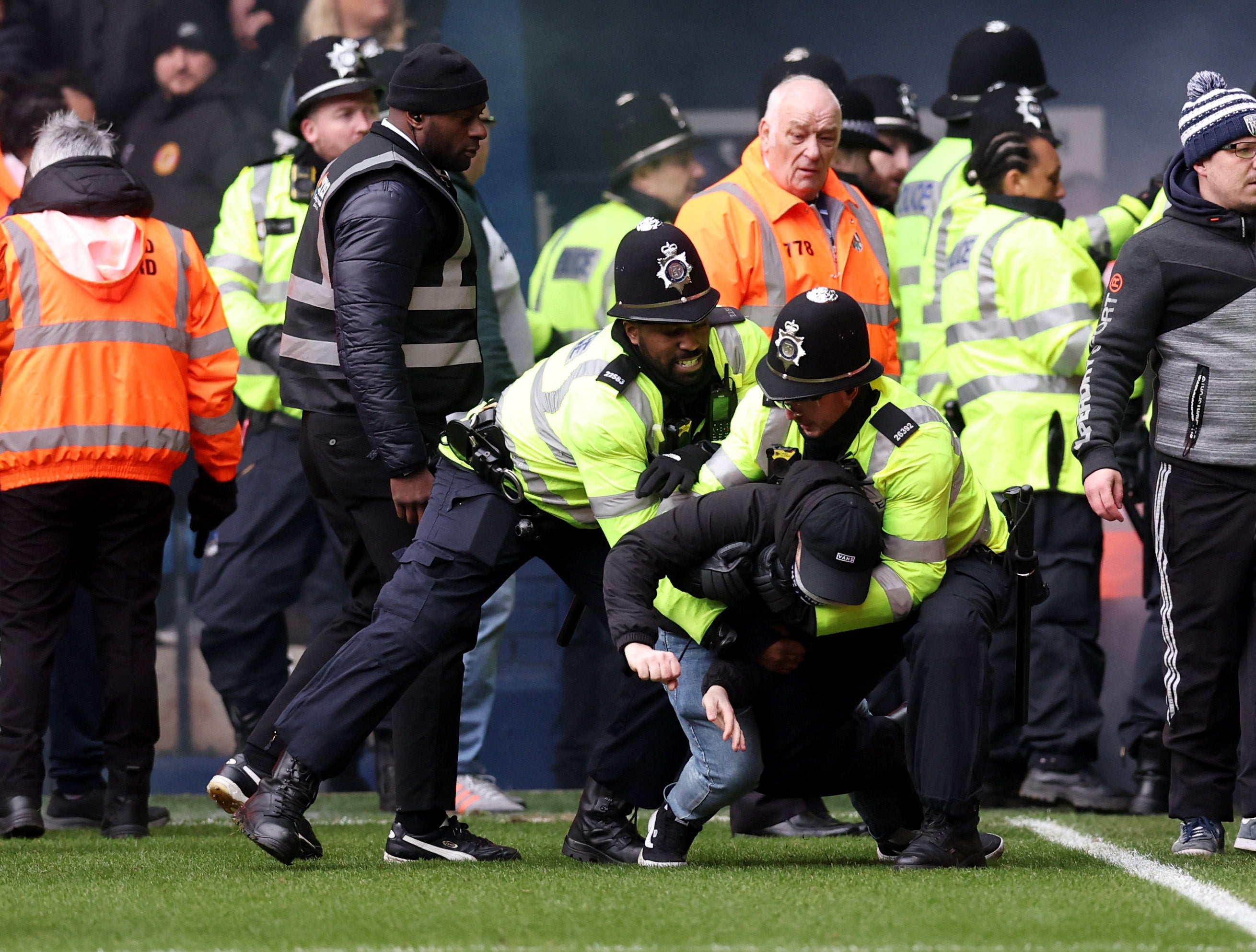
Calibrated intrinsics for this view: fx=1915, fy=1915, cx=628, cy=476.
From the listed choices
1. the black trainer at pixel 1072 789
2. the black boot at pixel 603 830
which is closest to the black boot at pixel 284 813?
the black boot at pixel 603 830

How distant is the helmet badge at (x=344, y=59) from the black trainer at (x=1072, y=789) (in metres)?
3.10

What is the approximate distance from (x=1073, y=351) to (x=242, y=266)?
271 centimetres

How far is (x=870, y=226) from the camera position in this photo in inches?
220

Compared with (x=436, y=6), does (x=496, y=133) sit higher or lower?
lower

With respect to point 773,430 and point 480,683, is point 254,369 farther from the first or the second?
point 773,430

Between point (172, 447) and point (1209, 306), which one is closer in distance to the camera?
point (1209, 306)

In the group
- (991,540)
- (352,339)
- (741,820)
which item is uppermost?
(352,339)

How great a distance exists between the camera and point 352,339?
15.0ft

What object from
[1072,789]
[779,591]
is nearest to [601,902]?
[779,591]

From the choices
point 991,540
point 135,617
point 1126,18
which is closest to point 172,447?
point 135,617

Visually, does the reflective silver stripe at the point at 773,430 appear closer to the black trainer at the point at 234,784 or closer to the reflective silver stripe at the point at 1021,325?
the black trainer at the point at 234,784

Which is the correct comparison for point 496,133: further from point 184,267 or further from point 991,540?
point 991,540

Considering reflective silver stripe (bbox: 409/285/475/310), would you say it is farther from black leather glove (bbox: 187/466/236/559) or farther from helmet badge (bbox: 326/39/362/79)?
helmet badge (bbox: 326/39/362/79)

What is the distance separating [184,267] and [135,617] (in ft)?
3.35
